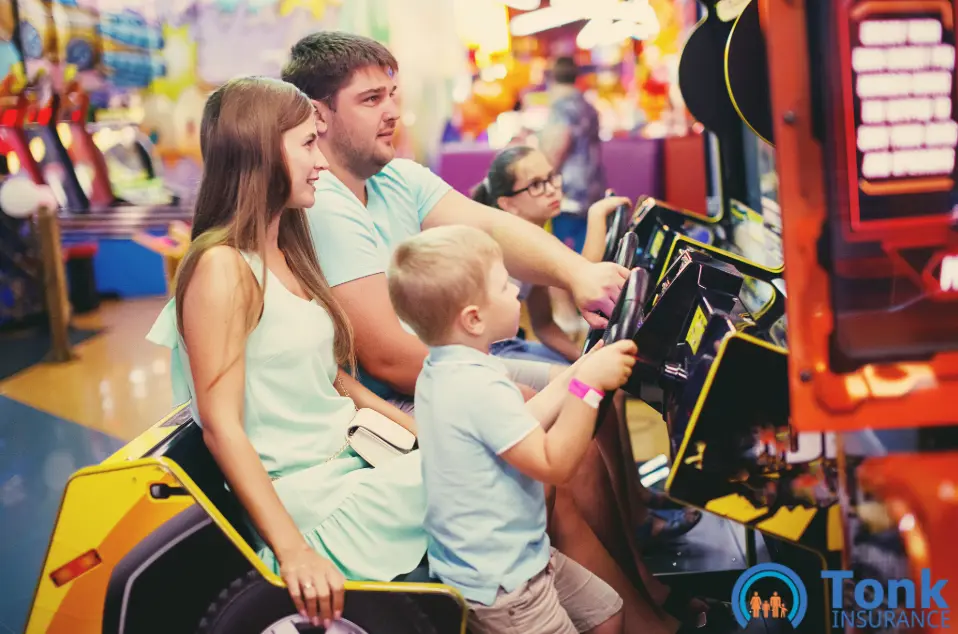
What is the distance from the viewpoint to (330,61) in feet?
6.71

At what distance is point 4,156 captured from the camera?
6.46 metres

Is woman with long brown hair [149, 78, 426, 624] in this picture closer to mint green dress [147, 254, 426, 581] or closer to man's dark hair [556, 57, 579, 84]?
mint green dress [147, 254, 426, 581]

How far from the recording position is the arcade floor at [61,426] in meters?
2.85

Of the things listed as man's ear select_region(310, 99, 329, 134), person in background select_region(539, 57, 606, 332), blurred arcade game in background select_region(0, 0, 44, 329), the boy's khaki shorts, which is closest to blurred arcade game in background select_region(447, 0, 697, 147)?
person in background select_region(539, 57, 606, 332)

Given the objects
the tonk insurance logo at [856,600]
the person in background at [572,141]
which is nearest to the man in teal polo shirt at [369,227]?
the tonk insurance logo at [856,600]

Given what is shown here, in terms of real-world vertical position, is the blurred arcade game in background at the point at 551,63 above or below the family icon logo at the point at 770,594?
above

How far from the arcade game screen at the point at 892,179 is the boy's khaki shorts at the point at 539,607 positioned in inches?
23.0

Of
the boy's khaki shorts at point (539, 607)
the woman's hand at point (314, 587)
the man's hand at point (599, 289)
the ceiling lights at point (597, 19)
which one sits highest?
the ceiling lights at point (597, 19)

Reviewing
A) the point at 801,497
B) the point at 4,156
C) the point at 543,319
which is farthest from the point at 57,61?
the point at 801,497

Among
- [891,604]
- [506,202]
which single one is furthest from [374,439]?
[506,202]

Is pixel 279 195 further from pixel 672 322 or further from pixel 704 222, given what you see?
pixel 704 222

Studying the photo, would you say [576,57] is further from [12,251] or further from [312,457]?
[312,457]

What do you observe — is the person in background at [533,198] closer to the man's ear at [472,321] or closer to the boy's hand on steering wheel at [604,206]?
the boy's hand on steering wheel at [604,206]

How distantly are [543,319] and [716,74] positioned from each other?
88 cm
